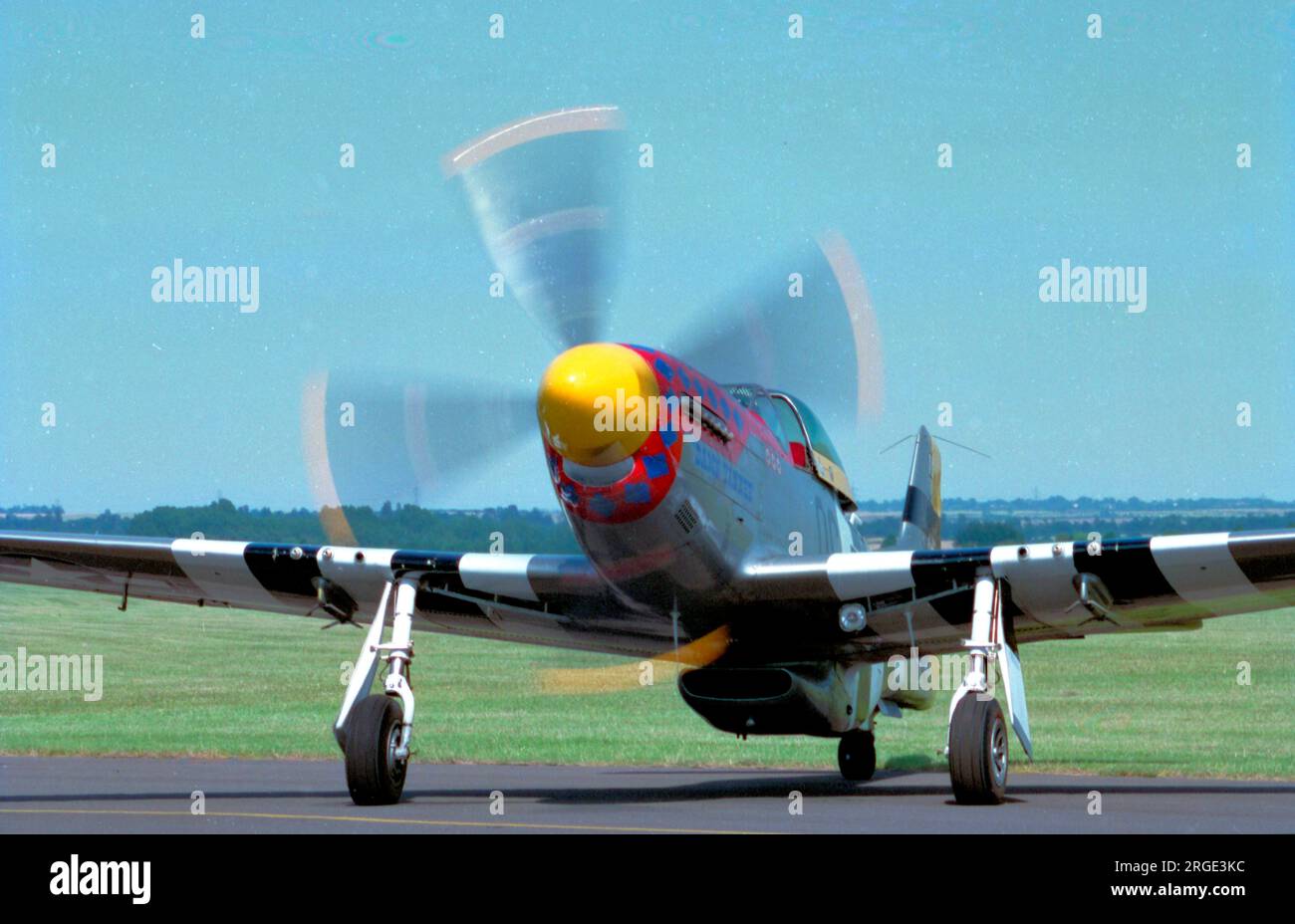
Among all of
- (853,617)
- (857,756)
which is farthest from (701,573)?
(857,756)

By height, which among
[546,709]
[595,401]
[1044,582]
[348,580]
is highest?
[595,401]

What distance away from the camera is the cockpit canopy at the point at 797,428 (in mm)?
16203

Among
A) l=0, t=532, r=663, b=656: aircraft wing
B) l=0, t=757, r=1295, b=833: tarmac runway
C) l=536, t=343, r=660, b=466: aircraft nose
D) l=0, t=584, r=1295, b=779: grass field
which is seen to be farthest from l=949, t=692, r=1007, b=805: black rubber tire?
l=536, t=343, r=660, b=466: aircraft nose

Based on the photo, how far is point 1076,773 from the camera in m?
20.6

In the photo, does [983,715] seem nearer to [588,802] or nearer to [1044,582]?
[1044,582]

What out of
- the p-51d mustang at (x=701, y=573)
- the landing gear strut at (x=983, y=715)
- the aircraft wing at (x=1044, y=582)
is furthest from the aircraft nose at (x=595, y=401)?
the landing gear strut at (x=983, y=715)

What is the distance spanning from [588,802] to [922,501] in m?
7.79

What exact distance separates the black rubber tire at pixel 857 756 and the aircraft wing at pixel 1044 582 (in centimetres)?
337

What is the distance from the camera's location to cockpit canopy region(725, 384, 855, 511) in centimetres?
1620

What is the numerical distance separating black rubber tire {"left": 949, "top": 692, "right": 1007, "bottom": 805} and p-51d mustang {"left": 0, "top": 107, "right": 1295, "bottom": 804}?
2cm

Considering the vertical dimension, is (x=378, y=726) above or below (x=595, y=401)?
below

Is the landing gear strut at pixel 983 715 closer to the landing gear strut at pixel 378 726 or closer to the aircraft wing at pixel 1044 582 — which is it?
the aircraft wing at pixel 1044 582

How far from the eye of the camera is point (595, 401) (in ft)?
42.3

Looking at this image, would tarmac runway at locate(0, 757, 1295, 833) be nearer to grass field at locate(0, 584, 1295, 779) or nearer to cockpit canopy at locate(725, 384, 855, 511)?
grass field at locate(0, 584, 1295, 779)
